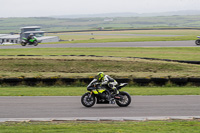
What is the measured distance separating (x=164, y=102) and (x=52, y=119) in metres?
5.37

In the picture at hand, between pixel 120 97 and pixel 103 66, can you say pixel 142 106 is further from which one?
pixel 103 66

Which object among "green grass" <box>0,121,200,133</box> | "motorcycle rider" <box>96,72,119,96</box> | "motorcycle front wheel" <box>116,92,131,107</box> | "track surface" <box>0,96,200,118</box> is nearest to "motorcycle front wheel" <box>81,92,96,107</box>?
"track surface" <box>0,96,200,118</box>

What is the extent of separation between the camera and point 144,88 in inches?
733

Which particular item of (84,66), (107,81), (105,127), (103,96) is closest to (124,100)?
(103,96)

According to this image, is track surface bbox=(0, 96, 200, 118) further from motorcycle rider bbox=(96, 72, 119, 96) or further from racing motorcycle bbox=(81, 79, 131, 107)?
motorcycle rider bbox=(96, 72, 119, 96)

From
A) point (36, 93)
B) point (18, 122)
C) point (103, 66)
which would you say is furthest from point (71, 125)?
point (103, 66)

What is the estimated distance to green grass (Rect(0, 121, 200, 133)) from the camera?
9164 millimetres

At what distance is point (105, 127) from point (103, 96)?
3.34 m

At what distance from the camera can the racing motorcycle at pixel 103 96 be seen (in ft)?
42.5

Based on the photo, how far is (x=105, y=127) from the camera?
9680 mm

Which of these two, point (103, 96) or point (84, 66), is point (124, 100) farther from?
point (84, 66)

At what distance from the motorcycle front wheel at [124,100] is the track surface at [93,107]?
22 centimetres

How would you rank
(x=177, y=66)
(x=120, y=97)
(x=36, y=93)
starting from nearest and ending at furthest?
(x=120, y=97), (x=36, y=93), (x=177, y=66)

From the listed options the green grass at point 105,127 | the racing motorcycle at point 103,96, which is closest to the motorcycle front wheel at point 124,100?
the racing motorcycle at point 103,96
